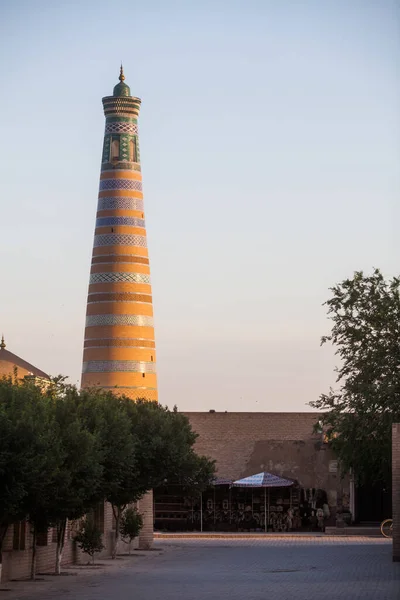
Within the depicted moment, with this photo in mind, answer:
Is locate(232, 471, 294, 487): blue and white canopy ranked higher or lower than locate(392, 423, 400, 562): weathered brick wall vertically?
higher

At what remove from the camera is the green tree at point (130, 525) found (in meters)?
40.8

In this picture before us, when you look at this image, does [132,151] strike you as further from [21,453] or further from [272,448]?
[21,453]

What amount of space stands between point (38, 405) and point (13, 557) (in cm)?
491

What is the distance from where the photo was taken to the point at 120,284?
7088 centimetres

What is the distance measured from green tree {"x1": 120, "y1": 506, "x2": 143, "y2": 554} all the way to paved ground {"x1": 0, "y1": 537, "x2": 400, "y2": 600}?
83cm

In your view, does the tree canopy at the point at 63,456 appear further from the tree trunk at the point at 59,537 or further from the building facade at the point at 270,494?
the building facade at the point at 270,494

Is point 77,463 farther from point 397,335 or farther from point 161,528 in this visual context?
point 161,528

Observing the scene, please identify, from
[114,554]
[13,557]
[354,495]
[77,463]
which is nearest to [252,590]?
[77,463]

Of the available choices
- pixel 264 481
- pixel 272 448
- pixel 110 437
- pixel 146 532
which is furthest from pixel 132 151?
pixel 110 437

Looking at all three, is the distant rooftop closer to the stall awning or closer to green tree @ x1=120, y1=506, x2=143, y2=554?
green tree @ x1=120, y1=506, x2=143, y2=554

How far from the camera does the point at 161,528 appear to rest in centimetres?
5816

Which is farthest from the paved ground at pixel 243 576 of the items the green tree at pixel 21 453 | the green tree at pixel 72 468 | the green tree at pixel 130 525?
the green tree at pixel 21 453

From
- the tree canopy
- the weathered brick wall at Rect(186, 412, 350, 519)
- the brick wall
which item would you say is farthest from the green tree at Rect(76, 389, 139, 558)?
the weathered brick wall at Rect(186, 412, 350, 519)

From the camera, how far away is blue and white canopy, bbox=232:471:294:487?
54.6 metres
